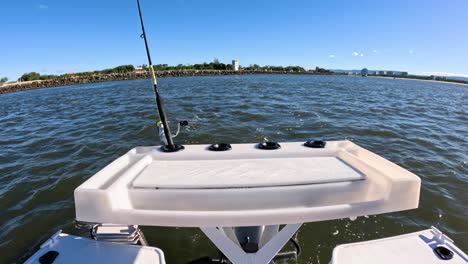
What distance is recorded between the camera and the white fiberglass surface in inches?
74.5

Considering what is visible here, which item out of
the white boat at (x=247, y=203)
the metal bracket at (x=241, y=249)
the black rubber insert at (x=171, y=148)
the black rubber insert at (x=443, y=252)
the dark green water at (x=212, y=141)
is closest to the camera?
the white boat at (x=247, y=203)

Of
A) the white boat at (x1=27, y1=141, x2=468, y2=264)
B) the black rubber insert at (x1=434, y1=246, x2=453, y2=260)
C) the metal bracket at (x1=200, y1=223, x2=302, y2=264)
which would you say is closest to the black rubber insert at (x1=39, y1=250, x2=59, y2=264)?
the white boat at (x1=27, y1=141, x2=468, y2=264)

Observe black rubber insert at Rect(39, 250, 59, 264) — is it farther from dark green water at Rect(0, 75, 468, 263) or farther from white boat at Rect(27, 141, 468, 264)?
dark green water at Rect(0, 75, 468, 263)

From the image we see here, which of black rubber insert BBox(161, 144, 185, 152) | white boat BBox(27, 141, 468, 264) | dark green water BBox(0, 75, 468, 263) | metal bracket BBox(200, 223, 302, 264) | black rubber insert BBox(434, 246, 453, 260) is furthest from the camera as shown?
dark green water BBox(0, 75, 468, 263)

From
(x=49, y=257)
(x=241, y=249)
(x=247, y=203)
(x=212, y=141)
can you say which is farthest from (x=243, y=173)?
(x=212, y=141)

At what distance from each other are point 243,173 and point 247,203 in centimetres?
31

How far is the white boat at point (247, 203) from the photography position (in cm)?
153

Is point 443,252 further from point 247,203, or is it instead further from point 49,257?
point 49,257

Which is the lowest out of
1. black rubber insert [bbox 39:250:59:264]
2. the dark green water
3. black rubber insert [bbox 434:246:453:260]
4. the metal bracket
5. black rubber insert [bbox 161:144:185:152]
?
the dark green water

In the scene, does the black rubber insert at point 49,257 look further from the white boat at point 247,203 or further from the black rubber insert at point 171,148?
the black rubber insert at point 171,148

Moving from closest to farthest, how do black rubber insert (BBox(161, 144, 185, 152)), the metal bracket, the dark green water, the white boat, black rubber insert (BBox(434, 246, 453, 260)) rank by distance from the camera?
the white boat < the metal bracket < black rubber insert (BBox(434, 246, 453, 260)) < black rubber insert (BBox(161, 144, 185, 152)) < the dark green water

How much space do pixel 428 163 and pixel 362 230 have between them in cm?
335

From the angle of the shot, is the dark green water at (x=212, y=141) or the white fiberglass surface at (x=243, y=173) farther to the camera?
the dark green water at (x=212, y=141)

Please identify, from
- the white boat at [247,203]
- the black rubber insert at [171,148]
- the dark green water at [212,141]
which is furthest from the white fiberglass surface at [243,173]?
the dark green water at [212,141]
